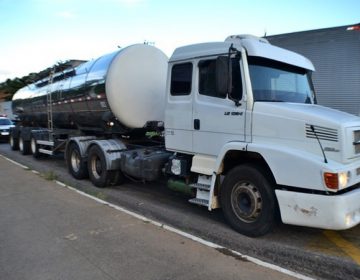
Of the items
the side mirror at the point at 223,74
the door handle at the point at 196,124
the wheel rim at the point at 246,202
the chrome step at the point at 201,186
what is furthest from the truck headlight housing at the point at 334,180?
the door handle at the point at 196,124

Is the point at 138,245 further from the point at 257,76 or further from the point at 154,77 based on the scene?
the point at 154,77

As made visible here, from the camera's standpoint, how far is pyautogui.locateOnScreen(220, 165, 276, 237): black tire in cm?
556

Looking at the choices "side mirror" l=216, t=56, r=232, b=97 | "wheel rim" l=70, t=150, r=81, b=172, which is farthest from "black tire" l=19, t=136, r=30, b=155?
"side mirror" l=216, t=56, r=232, b=97

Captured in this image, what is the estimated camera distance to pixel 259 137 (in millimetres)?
5711

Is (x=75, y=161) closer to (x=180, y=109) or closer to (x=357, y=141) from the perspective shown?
(x=180, y=109)

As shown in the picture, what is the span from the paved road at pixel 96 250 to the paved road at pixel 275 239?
30cm

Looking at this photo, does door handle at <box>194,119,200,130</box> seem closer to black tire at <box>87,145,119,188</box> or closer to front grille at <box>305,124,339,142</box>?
front grille at <box>305,124,339,142</box>

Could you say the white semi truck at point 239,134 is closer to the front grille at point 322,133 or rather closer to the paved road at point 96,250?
the front grille at point 322,133

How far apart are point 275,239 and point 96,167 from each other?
17.9 ft

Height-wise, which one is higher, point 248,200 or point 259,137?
point 259,137

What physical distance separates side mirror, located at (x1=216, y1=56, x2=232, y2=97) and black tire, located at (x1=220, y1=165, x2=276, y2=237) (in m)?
1.15

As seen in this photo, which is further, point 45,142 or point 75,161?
point 45,142

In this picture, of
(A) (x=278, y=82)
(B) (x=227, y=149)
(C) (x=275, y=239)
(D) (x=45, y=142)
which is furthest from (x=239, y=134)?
(D) (x=45, y=142)

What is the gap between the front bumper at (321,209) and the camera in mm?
4941
